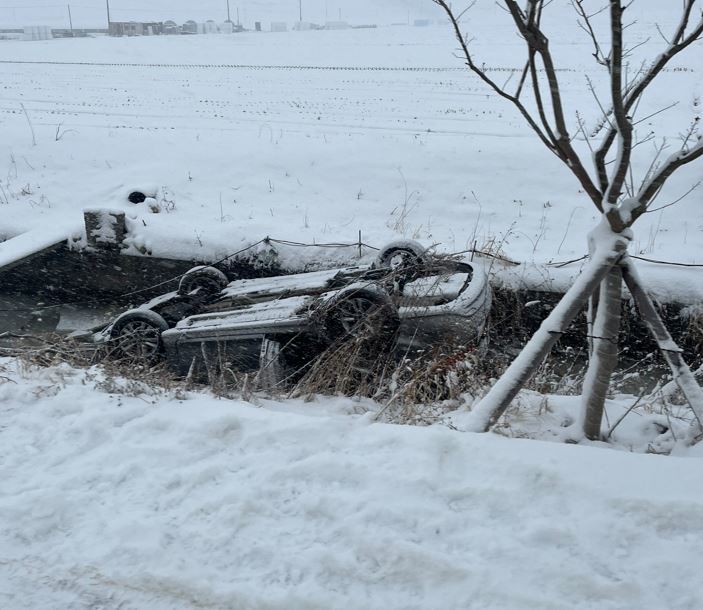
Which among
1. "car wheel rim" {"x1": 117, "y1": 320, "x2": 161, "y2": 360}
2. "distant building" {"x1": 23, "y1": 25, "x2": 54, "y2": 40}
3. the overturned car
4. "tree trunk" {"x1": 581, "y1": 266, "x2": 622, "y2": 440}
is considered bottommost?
"car wheel rim" {"x1": 117, "y1": 320, "x2": 161, "y2": 360}

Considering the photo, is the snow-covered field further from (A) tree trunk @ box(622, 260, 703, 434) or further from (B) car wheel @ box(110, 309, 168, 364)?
(B) car wheel @ box(110, 309, 168, 364)

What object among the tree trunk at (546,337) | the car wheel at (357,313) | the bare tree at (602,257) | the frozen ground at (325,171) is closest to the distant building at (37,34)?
the frozen ground at (325,171)

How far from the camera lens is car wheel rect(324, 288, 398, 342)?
19.3 ft

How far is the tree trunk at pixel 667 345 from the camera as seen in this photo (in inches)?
146

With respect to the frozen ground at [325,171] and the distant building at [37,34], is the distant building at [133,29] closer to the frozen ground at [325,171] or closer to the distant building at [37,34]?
the distant building at [37,34]

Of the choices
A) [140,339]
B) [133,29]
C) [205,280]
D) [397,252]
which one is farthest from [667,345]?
[133,29]

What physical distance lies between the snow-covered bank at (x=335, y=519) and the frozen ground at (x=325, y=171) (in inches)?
119

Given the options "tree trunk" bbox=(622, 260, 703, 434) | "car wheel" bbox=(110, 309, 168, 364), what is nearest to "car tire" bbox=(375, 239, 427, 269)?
"car wheel" bbox=(110, 309, 168, 364)

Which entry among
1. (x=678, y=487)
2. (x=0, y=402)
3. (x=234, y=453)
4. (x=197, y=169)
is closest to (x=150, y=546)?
(x=234, y=453)

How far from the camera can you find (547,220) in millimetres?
10500

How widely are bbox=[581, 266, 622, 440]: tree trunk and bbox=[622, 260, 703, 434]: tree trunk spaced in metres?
0.07

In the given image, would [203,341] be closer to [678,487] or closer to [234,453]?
[234,453]

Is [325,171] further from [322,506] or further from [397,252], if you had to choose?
[322,506]

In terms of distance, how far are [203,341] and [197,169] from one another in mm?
7436
